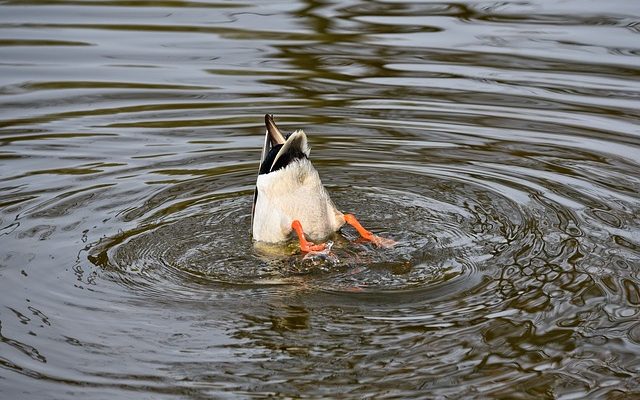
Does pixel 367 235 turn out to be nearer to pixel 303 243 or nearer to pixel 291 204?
pixel 303 243

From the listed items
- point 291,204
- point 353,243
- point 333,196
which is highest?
point 291,204

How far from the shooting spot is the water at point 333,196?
5.29 metres

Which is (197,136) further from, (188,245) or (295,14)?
(295,14)

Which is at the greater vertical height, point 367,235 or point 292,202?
point 292,202

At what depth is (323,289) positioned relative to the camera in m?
6.11

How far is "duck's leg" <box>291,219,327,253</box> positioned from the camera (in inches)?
269

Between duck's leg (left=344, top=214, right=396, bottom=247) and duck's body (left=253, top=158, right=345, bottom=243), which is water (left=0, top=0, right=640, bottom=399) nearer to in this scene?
duck's leg (left=344, top=214, right=396, bottom=247)

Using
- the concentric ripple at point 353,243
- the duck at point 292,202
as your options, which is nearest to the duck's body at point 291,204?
the duck at point 292,202

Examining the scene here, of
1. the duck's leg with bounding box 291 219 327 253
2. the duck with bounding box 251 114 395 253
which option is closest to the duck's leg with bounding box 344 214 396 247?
the duck with bounding box 251 114 395 253

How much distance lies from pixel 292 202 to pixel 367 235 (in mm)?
522

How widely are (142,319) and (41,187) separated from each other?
101 inches

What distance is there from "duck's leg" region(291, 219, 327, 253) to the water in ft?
0.57

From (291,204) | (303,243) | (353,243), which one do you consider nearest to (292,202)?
(291,204)

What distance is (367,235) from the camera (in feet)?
22.9
